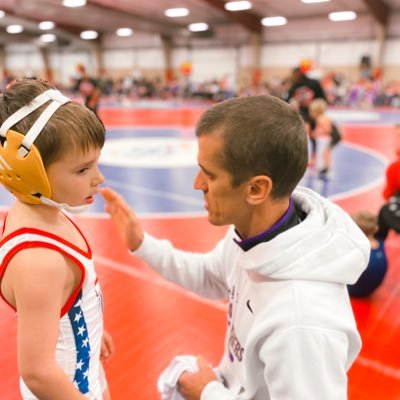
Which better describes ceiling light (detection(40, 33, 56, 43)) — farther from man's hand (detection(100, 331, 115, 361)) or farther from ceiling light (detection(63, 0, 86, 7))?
man's hand (detection(100, 331, 115, 361))

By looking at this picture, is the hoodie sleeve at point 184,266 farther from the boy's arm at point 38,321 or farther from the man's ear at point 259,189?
the boy's arm at point 38,321

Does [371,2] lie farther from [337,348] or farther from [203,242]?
[337,348]

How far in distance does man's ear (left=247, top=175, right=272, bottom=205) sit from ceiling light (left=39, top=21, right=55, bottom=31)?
29.4 m

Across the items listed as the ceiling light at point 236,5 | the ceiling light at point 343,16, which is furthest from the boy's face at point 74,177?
the ceiling light at point 343,16

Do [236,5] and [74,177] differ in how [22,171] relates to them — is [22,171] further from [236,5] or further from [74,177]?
[236,5]

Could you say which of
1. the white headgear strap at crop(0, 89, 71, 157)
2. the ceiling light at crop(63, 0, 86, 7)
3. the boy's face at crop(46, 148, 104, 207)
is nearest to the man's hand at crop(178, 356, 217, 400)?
the boy's face at crop(46, 148, 104, 207)

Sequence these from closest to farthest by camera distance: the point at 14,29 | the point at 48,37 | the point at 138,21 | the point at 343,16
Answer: the point at 343,16
the point at 138,21
the point at 14,29
the point at 48,37

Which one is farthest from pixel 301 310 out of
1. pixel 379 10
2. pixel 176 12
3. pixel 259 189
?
pixel 176 12

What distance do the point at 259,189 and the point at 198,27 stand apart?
28.0 m

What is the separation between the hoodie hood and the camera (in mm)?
1152

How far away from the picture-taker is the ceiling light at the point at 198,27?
1044 inches

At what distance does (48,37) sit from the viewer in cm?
3142

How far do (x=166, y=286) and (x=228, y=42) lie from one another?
1029 inches

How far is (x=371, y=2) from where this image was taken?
19.5m
